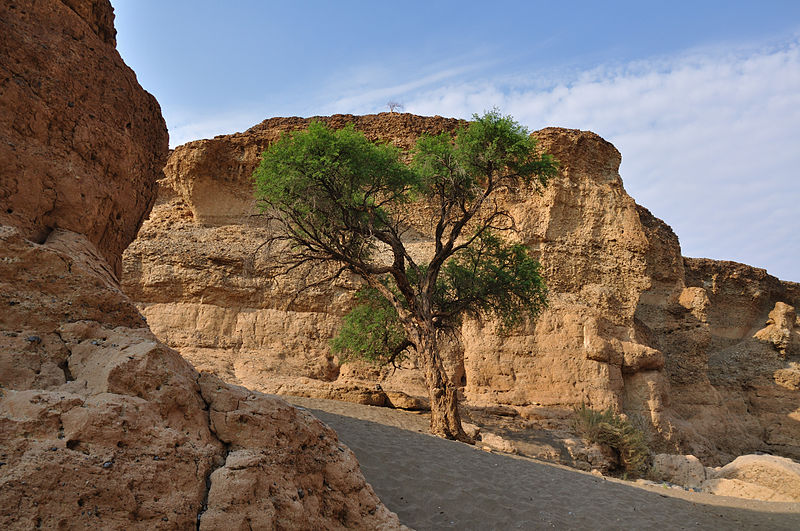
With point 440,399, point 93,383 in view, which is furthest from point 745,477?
point 93,383

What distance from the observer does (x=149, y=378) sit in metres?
3.79

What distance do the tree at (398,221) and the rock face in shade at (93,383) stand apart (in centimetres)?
753

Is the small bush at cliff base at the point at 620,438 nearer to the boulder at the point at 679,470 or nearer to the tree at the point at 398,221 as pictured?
the boulder at the point at 679,470

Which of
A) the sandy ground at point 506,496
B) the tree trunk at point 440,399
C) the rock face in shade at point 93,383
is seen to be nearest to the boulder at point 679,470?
the sandy ground at point 506,496

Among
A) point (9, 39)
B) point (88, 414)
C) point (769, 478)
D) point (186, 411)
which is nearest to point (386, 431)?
point (186, 411)

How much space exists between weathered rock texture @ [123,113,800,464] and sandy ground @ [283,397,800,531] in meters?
6.14

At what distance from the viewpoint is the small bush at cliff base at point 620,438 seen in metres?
13.9

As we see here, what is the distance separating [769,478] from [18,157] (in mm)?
14398

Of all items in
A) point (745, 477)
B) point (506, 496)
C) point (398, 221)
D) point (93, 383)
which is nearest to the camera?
point (93, 383)

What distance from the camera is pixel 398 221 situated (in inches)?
547

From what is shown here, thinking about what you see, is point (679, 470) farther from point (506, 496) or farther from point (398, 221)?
point (398, 221)

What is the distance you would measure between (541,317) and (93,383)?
16867 millimetres

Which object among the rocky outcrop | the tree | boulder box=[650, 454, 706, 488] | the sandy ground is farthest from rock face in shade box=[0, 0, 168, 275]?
boulder box=[650, 454, 706, 488]

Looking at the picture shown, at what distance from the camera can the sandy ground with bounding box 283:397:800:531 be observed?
671cm
